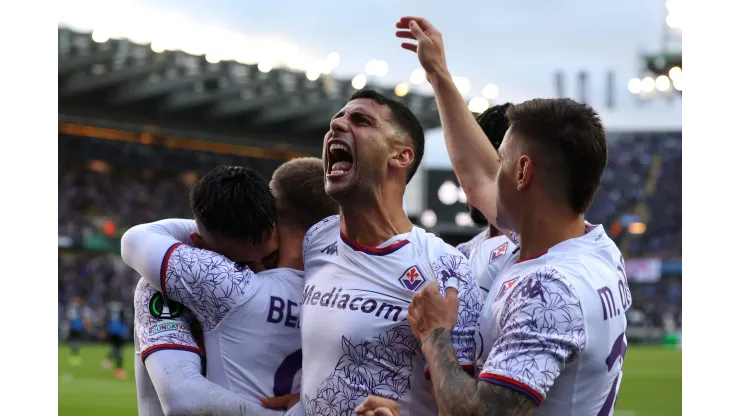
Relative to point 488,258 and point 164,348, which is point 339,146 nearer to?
point 164,348

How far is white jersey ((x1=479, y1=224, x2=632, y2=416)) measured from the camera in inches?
91.7

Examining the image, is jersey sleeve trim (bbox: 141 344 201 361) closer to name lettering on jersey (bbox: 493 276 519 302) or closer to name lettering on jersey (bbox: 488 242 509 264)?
name lettering on jersey (bbox: 493 276 519 302)

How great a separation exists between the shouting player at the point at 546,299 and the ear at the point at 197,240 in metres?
1.01

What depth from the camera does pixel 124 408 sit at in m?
12.9

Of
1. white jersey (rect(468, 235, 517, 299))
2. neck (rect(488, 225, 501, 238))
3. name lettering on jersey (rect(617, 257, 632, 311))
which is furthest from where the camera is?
neck (rect(488, 225, 501, 238))

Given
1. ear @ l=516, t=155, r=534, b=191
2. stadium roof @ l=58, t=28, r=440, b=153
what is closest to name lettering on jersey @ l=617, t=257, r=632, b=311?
ear @ l=516, t=155, r=534, b=191

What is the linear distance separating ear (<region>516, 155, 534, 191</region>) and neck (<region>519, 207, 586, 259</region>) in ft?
0.32

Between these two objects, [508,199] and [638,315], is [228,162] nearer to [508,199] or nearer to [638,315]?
[638,315]

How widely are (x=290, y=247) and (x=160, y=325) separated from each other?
57cm

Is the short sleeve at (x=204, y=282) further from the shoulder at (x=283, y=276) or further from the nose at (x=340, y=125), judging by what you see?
the nose at (x=340, y=125)

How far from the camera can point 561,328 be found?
235 cm

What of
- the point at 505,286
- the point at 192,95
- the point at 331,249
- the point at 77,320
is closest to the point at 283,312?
the point at 331,249

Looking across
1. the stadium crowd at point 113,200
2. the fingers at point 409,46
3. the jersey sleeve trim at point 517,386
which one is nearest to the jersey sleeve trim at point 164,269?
the fingers at point 409,46

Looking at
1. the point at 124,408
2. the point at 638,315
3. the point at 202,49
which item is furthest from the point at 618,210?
the point at 124,408
